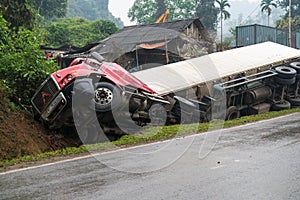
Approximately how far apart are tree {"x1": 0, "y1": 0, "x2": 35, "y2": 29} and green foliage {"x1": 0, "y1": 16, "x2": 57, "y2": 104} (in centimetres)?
348

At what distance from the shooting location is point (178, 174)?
20.0ft

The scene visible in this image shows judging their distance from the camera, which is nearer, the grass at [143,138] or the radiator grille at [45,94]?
the grass at [143,138]

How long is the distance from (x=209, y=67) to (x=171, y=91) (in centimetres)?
315

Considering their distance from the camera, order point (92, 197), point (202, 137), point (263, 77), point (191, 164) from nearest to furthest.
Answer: point (92, 197) < point (191, 164) < point (202, 137) < point (263, 77)

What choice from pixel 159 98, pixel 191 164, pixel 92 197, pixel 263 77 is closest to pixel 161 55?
pixel 263 77

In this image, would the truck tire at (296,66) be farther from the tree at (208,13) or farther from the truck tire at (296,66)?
the tree at (208,13)

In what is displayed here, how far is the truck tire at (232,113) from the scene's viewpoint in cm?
1420

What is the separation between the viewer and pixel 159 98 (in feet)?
37.5

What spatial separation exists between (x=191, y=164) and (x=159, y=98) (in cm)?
483

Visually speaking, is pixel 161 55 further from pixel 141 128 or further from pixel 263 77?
pixel 141 128

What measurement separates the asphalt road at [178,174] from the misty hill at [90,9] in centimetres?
8847

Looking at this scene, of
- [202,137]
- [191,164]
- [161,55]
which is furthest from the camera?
[161,55]

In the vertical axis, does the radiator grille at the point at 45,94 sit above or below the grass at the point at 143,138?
above

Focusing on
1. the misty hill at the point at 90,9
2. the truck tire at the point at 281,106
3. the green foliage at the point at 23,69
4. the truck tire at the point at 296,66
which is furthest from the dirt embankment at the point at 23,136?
the misty hill at the point at 90,9
